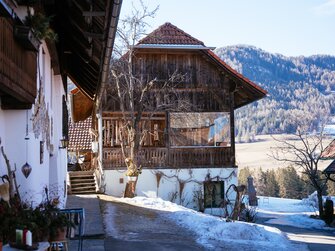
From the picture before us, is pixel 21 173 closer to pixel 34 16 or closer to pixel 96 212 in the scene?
pixel 34 16

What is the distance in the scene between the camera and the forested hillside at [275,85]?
440 ft

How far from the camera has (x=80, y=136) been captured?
30984 millimetres

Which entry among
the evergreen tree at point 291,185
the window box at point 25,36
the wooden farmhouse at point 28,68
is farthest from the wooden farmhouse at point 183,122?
the evergreen tree at point 291,185

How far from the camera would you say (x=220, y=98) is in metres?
24.0

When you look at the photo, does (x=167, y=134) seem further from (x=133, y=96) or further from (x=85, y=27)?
(x=85, y=27)

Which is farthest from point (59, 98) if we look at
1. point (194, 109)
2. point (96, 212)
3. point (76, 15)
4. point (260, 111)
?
point (260, 111)

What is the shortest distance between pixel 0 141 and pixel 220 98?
17483mm

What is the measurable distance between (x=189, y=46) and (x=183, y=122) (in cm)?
329

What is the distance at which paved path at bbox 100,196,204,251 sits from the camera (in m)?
12.1

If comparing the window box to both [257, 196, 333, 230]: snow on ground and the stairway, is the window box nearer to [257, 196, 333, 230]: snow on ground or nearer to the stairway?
the stairway

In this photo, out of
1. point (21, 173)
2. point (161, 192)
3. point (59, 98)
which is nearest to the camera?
point (21, 173)

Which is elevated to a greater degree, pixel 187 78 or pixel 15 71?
pixel 187 78

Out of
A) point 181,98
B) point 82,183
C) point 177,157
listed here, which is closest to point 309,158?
point 177,157

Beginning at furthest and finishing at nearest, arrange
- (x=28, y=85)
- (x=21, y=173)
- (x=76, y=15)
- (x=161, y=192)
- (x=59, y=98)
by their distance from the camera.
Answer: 1. (x=161, y=192)
2. (x=59, y=98)
3. (x=76, y=15)
4. (x=21, y=173)
5. (x=28, y=85)
